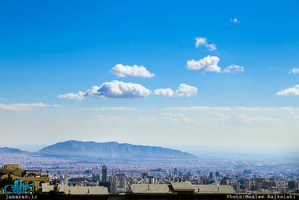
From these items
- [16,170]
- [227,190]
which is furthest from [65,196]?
[16,170]

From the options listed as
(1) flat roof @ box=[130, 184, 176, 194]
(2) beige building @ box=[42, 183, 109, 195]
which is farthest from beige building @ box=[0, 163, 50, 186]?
(1) flat roof @ box=[130, 184, 176, 194]

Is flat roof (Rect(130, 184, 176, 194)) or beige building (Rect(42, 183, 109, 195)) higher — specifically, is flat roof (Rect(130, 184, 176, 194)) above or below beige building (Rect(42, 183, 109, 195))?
above

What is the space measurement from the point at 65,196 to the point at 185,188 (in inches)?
530

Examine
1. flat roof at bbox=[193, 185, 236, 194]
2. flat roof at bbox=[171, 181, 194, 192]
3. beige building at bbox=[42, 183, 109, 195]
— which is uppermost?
flat roof at bbox=[171, 181, 194, 192]

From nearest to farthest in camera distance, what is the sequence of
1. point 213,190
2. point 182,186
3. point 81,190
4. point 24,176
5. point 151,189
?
point 151,189, point 182,186, point 213,190, point 81,190, point 24,176

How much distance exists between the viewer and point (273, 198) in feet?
158

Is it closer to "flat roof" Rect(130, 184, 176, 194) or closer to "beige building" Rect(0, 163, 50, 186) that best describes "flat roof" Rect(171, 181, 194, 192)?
"flat roof" Rect(130, 184, 176, 194)

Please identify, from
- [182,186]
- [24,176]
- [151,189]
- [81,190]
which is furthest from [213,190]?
[24,176]

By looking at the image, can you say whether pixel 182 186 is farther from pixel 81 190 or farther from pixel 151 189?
pixel 81 190

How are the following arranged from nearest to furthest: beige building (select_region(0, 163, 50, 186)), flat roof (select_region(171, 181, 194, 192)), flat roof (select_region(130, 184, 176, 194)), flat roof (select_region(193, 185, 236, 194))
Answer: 1. flat roof (select_region(130, 184, 176, 194))
2. flat roof (select_region(171, 181, 194, 192))
3. flat roof (select_region(193, 185, 236, 194))
4. beige building (select_region(0, 163, 50, 186))

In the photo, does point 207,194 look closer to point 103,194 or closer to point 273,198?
point 273,198

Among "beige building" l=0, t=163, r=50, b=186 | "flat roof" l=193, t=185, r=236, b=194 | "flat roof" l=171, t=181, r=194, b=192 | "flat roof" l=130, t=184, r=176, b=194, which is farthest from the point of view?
"beige building" l=0, t=163, r=50, b=186

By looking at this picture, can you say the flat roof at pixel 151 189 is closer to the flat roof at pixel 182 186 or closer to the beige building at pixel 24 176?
the flat roof at pixel 182 186

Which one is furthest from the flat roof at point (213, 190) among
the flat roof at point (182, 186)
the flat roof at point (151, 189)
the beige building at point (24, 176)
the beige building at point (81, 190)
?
the beige building at point (24, 176)
